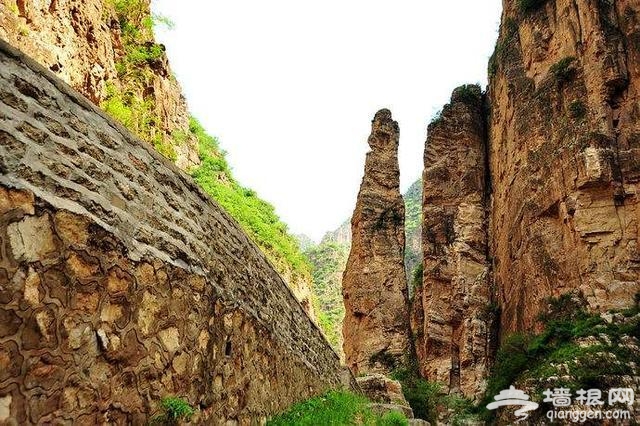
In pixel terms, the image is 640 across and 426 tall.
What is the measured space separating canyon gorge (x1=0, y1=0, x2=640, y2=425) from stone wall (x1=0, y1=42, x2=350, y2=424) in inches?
0.6

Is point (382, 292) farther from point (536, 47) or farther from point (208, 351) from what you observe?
point (208, 351)

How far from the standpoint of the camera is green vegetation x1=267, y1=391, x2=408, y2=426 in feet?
21.2

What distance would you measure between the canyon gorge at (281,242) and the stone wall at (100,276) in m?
0.01

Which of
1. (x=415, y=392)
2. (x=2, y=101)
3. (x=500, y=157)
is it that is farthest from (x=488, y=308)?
(x=2, y=101)

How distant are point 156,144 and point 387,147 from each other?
76.0 feet

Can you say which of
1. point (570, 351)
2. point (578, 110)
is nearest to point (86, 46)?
point (570, 351)

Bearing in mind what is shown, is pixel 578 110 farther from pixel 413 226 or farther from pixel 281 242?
pixel 413 226

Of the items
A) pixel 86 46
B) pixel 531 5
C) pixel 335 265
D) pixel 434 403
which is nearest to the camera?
pixel 86 46

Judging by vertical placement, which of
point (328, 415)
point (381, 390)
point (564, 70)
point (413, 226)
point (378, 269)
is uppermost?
point (413, 226)

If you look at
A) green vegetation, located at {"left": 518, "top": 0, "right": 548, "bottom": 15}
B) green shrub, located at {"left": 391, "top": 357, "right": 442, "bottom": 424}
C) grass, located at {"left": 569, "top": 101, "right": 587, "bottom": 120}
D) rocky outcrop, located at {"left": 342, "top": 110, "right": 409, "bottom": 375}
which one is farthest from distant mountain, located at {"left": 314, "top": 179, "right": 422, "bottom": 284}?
grass, located at {"left": 569, "top": 101, "right": 587, "bottom": 120}

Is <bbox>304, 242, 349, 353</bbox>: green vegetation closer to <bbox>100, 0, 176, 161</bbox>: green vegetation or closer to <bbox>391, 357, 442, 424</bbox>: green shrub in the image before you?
<bbox>391, 357, 442, 424</bbox>: green shrub

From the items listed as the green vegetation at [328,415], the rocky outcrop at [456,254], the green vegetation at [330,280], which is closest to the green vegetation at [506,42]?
the rocky outcrop at [456,254]

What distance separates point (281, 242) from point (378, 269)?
8.28 m

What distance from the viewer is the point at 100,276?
132 inches
